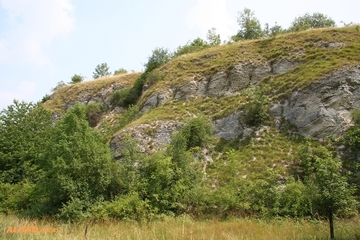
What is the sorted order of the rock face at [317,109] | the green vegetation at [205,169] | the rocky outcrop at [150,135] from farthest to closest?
the rocky outcrop at [150,135]
the rock face at [317,109]
the green vegetation at [205,169]

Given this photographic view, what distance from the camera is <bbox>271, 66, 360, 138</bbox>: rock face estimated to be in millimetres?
20062

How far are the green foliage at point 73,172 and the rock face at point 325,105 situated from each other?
13280mm

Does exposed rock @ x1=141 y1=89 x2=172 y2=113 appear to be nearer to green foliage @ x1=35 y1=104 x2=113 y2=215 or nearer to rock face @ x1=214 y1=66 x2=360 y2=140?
rock face @ x1=214 y1=66 x2=360 y2=140

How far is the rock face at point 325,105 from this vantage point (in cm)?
2006

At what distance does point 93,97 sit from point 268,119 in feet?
86.2

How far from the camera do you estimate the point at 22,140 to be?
2405cm

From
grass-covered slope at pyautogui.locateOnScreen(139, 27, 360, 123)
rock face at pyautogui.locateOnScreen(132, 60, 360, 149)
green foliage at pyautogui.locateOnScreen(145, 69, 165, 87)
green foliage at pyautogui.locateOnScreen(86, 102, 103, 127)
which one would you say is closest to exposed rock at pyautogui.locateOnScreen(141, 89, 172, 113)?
grass-covered slope at pyautogui.locateOnScreen(139, 27, 360, 123)

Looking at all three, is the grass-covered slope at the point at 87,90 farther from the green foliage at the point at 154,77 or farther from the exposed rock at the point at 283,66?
the exposed rock at the point at 283,66

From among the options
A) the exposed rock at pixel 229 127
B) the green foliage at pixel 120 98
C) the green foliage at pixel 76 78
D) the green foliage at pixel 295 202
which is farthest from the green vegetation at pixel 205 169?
the green foliage at pixel 76 78

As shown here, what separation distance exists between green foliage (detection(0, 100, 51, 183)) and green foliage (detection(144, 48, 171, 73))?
51.5 feet

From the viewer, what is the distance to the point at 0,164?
75.8 feet

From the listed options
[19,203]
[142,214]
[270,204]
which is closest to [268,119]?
[270,204]

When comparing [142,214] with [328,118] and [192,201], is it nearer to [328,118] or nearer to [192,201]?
[192,201]

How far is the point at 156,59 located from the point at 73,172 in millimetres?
25611
